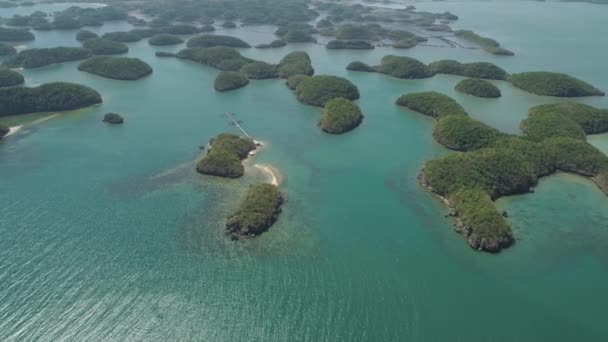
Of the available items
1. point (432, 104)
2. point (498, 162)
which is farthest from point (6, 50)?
point (498, 162)

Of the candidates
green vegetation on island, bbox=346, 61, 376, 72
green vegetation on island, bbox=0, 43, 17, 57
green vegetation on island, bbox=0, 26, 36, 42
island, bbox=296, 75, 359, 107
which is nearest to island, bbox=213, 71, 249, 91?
island, bbox=296, 75, 359, 107

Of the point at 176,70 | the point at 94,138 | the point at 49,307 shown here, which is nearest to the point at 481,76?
the point at 176,70

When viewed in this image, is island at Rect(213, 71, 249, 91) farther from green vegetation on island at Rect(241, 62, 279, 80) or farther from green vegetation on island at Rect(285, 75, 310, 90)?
green vegetation on island at Rect(285, 75, 310, 90)

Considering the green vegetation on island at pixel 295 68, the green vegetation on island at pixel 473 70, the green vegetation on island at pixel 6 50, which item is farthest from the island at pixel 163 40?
the green vegetation on island at pixel 473 70

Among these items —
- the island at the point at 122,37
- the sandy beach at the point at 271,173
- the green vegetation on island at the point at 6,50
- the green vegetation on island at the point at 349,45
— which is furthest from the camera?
the island at the point at 122,37

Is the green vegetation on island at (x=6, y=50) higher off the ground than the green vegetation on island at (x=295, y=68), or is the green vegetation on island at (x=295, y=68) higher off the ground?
the green vegetation on island at (x=295, y=68)

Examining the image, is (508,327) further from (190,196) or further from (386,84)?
(386,84)

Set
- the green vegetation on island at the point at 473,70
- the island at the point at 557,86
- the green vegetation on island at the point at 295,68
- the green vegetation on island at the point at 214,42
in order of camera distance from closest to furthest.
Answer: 1. the island at the point at 557,86
2. the green vegetation on island at the point at 295,68
3. the green vegetation on island at the point at 473,70
4. the green vegetation on island at the point at 214,42

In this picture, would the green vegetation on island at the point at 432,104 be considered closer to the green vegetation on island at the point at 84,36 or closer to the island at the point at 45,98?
the island at the point at 45,98
